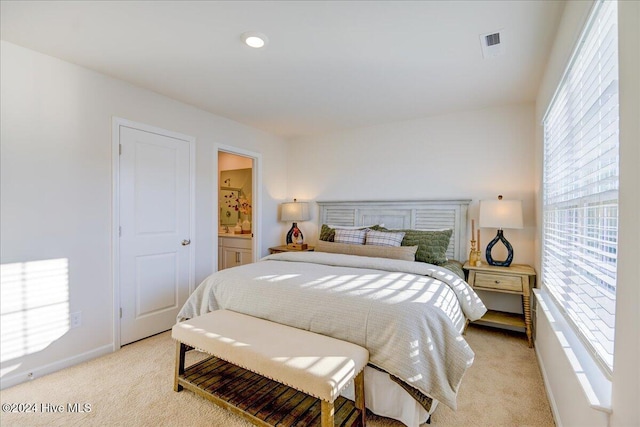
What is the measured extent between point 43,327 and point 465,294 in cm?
322

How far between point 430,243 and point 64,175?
3.25 meters

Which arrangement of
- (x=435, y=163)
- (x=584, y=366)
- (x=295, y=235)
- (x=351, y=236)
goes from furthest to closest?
(x=295, y=235) → (x=435, y=163) → (x=351, y=236) → (x=584, y=366)

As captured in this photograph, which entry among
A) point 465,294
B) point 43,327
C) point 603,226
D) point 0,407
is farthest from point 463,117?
point 0,407

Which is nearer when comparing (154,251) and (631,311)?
(631,311)

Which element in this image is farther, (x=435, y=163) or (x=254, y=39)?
(x=435, y=163)

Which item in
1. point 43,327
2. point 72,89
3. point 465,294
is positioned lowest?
point 43,327

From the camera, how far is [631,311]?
0.83 m

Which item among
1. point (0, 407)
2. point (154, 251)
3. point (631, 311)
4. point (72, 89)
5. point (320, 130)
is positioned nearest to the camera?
point (631, 311)

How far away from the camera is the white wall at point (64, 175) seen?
2096 mm

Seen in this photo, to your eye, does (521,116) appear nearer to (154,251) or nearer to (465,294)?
(465,294)

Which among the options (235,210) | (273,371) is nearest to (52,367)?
(273,371)

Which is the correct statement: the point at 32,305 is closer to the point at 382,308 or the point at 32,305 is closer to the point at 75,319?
the point at 75,319

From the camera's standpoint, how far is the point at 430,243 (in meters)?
3.02

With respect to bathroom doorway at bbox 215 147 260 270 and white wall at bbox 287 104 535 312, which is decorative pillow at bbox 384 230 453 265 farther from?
bathroom doorway at bbox 215 147 260 270
